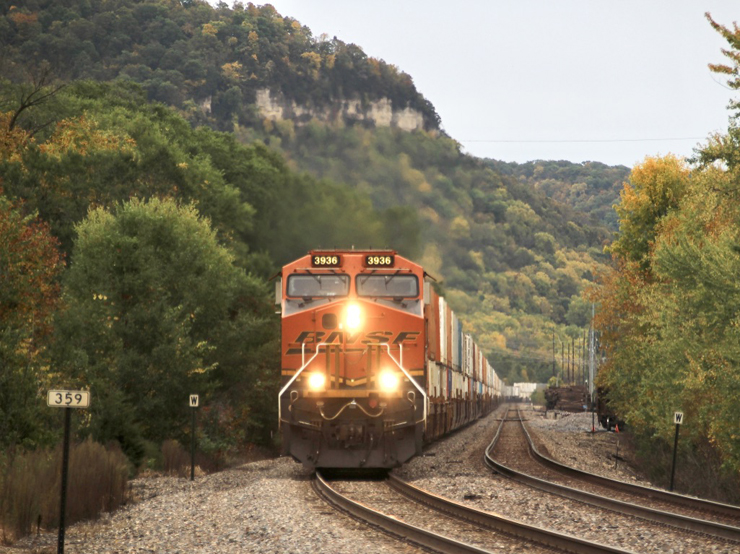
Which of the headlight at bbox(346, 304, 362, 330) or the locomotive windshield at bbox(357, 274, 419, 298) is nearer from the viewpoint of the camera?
the headlight at bbox(346, 304, 362, 330)

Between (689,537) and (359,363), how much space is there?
29.5 feet

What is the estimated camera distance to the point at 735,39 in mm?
29422

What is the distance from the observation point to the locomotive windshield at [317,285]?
22812mm

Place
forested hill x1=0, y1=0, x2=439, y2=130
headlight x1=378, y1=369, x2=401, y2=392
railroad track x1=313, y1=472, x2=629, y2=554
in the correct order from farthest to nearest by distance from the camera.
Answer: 1. forested hill x1=0, y1=0, x2=439, y2=130
2. headlight x1=378, y1=369, x2=401, y2=392
3. railroad track x1=313, y1=472, x2=629, y2=554

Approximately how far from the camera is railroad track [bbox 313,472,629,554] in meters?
12.7

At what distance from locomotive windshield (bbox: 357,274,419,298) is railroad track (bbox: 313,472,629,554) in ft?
15.3

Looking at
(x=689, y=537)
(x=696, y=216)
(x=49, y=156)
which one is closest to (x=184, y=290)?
(x=49, y=156)

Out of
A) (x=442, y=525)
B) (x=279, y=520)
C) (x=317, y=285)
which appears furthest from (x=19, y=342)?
(x=442, y=525)

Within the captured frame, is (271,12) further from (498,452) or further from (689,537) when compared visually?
(689,537)

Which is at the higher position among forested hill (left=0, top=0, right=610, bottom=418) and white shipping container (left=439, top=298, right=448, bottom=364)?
forested hill (left=0, top=0, right=610, bottom=418)

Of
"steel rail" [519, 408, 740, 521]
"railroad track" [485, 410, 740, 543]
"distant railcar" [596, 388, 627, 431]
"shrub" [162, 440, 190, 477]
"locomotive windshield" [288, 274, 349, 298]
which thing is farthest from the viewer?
"distant railcar" [596, 388, 627, 431]

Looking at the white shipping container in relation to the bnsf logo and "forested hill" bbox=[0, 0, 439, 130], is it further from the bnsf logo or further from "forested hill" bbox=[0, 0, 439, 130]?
"forested hill" bbox=[0, 0, 439, 130]

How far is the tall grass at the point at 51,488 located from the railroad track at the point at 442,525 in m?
4.23

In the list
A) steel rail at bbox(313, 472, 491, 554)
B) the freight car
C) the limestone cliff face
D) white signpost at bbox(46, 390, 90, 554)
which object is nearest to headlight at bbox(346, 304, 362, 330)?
the freight car
